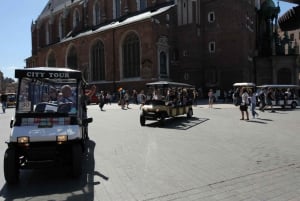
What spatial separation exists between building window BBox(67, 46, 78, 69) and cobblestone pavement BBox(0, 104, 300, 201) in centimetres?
4261

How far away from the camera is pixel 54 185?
640 centimetres

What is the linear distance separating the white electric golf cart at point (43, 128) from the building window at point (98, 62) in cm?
3974

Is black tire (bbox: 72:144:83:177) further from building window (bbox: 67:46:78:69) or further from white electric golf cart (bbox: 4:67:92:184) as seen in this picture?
building window (bbox: 67:46:78:69)

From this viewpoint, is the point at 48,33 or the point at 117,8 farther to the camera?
the point at 48,33

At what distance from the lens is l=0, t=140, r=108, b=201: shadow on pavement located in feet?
18.9

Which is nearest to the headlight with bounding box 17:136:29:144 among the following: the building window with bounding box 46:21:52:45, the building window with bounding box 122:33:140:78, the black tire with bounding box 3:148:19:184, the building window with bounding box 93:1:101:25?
the black tire with bounding box 3:148:19:184

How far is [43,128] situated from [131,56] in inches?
1441

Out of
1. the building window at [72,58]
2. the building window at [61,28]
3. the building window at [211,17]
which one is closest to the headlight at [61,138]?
the building window at [211,17]

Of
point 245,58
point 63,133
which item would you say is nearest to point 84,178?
point 63,133

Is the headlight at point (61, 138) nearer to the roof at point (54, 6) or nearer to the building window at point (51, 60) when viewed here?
the building window at point (51, 60)

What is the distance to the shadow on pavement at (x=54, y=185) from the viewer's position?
5762 mm

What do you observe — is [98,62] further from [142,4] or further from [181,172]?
[181,172]

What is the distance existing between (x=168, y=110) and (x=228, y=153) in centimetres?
760

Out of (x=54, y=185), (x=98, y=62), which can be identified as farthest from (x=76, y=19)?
(x=54, y=185)
